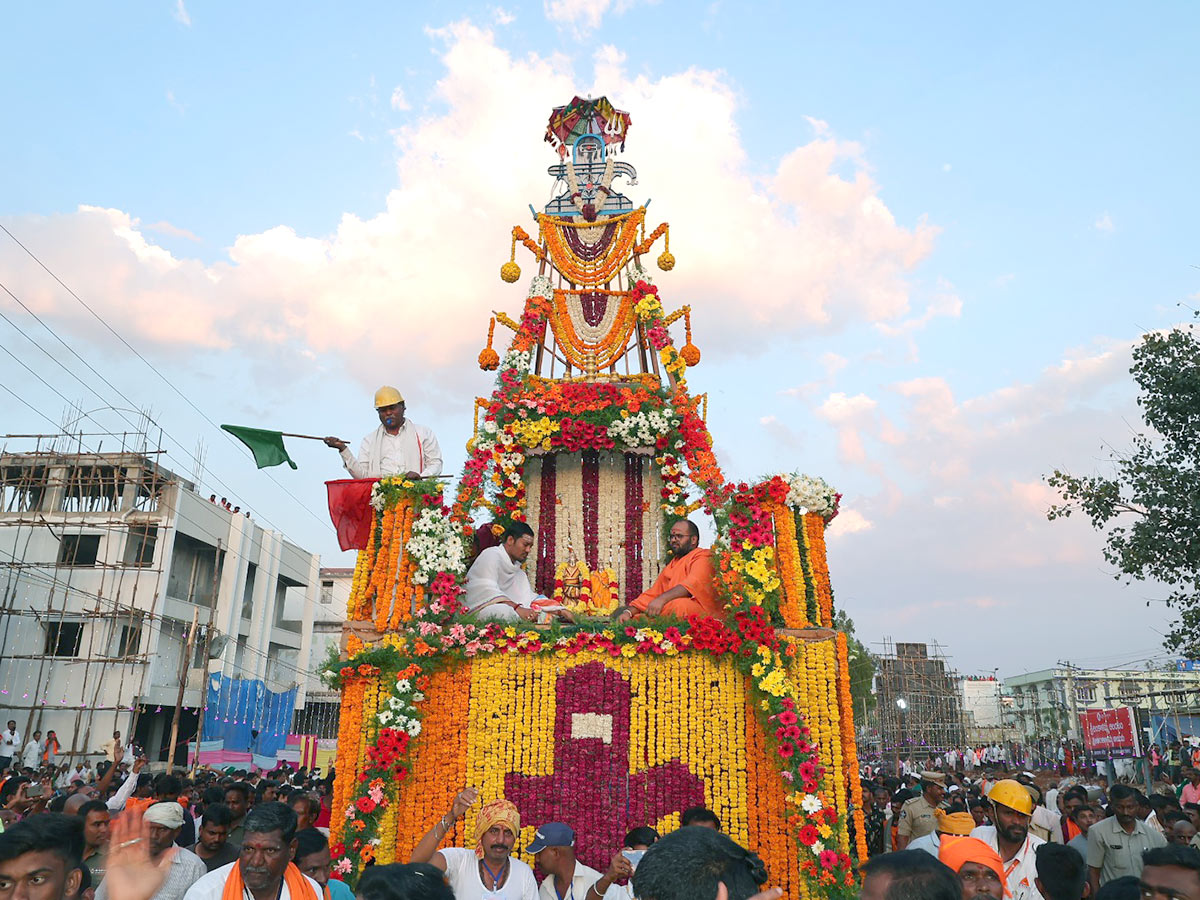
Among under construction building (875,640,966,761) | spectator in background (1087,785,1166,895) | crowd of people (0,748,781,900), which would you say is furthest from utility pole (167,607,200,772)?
under construction building (875,640,966,761)

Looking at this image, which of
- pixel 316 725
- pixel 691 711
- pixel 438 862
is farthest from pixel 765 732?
pixel 316 725

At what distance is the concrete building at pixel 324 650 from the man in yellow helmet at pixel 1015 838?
Result: 3507 centimetres

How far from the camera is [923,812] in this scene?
29.6 ft

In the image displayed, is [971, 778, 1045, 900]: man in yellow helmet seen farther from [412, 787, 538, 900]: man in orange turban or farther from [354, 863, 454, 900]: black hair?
[354, 863, 454, 900]: black hair

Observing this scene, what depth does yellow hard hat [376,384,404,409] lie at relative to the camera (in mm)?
11150

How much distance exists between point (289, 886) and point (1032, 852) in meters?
4.11

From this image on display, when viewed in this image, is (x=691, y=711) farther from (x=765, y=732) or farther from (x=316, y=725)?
(x=316, y=725)

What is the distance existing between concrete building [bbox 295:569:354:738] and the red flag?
28.4 m

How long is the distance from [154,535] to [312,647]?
14.7 metres

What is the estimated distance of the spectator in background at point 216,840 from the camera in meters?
5.89

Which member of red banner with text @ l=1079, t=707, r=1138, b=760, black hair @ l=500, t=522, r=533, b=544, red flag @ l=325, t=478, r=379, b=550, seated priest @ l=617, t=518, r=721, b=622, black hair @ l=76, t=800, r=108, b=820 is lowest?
black hair @ l=76, t=800, r=108, b=820

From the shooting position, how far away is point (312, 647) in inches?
1682

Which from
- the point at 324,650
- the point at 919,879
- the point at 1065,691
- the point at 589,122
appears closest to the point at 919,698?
the point at 1065,691

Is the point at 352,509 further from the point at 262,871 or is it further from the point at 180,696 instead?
the point at 180,696
